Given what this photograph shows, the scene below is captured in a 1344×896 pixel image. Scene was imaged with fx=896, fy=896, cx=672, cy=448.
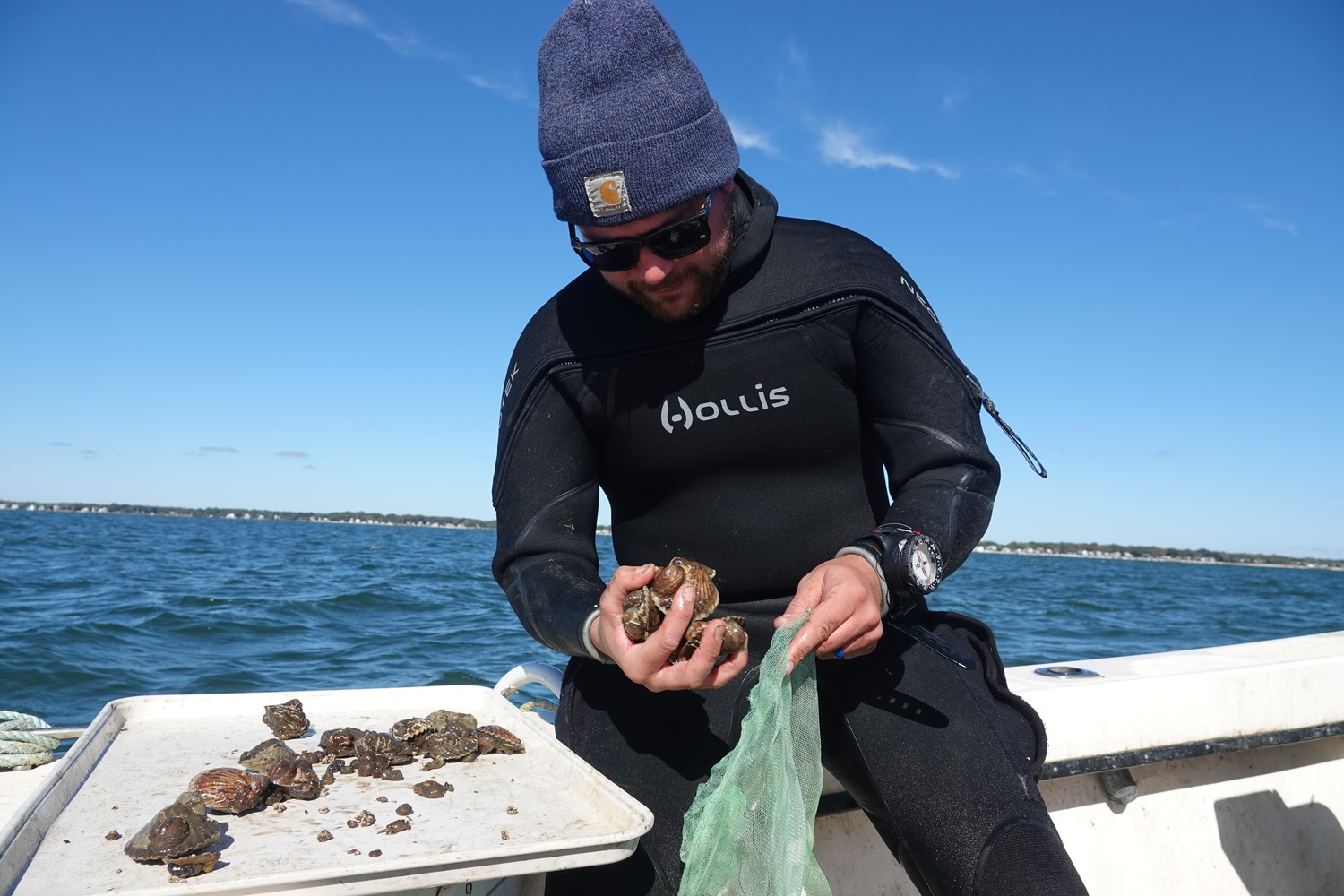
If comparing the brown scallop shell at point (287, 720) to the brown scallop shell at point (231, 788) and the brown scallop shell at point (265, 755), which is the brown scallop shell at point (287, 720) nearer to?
the brown scallop shell at point (265, 755)

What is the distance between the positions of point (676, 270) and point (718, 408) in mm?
364

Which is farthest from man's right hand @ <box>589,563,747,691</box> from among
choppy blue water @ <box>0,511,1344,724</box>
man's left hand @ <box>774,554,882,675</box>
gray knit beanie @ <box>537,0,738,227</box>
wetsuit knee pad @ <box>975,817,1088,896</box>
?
choppy blue water @ <box>0,511,1344,724</box>

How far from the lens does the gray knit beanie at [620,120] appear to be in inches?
80.6

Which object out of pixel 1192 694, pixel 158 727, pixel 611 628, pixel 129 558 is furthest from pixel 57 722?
pixel 129 558

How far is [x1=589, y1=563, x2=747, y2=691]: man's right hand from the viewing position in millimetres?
1695

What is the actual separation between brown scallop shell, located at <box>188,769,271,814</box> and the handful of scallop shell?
0.75 metres

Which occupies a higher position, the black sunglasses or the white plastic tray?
the black sunglasses

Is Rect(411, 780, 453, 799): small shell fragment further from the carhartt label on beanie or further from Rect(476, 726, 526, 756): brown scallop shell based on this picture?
the carhartt label on beanie

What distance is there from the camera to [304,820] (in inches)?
65.1

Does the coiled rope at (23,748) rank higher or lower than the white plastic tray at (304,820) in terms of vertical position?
lower

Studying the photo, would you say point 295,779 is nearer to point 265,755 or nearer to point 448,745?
point 265,755

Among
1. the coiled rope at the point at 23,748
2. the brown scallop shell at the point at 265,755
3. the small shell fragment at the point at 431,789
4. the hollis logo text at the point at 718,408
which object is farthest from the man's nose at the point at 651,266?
the coiled rope at the point at 23,748

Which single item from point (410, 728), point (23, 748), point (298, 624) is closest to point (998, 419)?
point (410, 728)

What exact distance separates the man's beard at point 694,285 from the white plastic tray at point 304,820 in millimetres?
1077
